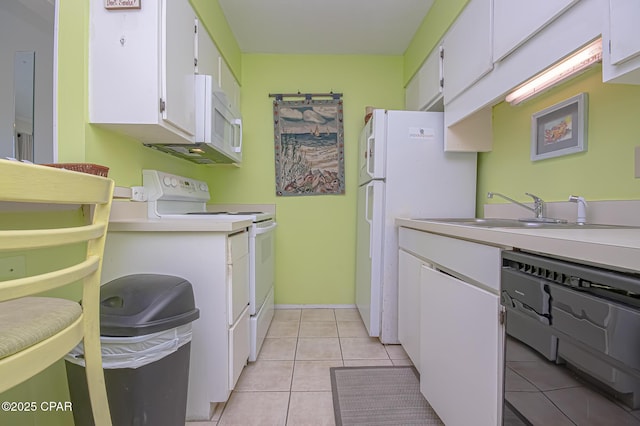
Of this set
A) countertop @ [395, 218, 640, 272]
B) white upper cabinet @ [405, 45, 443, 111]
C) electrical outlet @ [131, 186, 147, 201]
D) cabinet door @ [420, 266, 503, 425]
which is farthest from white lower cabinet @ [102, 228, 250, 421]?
white upper cabinet @ [405, 45, 443, 111]

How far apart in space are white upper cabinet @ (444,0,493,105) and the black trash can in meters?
1.73

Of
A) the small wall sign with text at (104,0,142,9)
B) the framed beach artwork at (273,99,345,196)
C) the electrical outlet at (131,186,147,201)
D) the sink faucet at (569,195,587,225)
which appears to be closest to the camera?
the sink faucet at (569,195,587,225)

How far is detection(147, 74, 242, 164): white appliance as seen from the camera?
180 cm

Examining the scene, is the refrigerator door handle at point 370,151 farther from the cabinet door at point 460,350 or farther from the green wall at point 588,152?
the cabinet door at point 460,350

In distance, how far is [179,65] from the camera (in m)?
1.57

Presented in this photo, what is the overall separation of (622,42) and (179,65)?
1740 mm

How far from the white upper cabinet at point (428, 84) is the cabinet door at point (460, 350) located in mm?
1376

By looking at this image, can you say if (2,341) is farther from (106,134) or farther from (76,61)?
(76,61)

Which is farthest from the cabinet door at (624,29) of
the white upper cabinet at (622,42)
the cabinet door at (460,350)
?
the cabinet door at (460,350)

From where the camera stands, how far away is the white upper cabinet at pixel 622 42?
2.53 feet

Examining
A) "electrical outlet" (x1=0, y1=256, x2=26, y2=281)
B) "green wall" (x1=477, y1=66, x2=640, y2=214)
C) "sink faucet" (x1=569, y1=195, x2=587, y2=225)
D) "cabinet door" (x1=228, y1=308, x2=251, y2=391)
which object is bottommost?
"cabinet door" (x1=228, y1=308, x2=251, y2=391)

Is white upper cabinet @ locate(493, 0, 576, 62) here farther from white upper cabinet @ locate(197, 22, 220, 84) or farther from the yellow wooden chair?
white upper cabinet @ locate(197, 22, 220, 84)

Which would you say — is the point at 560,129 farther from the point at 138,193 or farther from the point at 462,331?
the point at 138,193

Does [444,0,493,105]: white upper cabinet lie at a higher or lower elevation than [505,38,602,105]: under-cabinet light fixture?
higher
